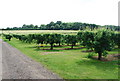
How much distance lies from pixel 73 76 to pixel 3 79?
8.77 m

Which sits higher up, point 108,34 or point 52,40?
point 108,34

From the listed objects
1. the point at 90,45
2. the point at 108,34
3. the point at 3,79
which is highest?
the point at 108,34

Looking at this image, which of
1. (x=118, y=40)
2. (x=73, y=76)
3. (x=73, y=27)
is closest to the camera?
(x=73, y=76)

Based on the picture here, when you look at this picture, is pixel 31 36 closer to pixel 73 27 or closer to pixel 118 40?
pixel 118 40

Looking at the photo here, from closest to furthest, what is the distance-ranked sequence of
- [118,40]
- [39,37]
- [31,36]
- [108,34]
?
[108,34] → [118,40] → [39,37] → [31,36]

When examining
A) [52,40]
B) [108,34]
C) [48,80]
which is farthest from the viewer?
[52,40]

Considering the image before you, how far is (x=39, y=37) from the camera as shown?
4934 centimetres

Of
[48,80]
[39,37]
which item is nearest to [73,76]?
[48,80]

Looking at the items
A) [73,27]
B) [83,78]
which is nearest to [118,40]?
[83,78]

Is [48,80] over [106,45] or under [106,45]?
under

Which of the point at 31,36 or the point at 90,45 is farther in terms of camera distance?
the point at 31,36

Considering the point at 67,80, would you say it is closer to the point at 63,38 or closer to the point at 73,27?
the point at 63,38

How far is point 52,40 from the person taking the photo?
1801 inches

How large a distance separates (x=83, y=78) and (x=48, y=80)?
4.35 m
